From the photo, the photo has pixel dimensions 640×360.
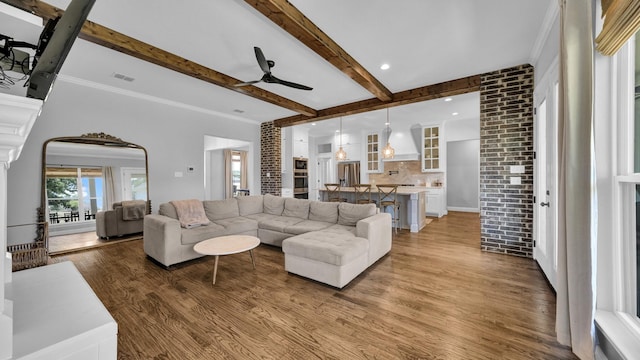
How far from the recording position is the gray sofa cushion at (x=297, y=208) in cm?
436

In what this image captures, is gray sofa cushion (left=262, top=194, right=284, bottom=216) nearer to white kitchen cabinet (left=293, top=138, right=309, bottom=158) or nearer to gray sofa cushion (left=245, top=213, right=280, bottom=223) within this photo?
gray sofa cushion (left=245, top=213, right=280, bottom=223)

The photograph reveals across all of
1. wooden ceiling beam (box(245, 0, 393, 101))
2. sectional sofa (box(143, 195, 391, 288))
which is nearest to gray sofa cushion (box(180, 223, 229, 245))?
sectional sofa (box(143, 195, 391, 288))

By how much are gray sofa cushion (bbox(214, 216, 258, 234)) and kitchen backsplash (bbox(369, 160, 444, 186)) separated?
5157mm

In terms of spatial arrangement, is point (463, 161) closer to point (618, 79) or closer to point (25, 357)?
point (618, 79)

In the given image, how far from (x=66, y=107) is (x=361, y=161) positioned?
7.03m

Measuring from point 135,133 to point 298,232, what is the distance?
3717mm

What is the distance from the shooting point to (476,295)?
2395 mm

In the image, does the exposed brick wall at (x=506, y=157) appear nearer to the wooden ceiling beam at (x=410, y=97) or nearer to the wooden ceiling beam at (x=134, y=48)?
the wooden ceiling beam at (x=410, y=97)

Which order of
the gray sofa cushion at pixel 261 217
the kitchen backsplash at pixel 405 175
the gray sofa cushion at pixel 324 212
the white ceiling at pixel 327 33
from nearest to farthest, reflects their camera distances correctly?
the white ceiling at pixel 327 33
the gray sofa cushion at pixel 324 212
the gray sofa cushion at pixel 261 217
the kitchen backsplash at pixel 405 175

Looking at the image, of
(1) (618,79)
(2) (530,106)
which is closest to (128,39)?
(1) (618,79)

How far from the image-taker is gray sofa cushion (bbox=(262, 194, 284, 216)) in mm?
4730

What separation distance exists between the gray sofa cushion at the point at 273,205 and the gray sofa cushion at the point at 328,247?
5.77 feet

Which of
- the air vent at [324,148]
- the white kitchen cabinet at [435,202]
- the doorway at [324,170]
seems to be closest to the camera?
the white kitchen cabinet at [435,202]

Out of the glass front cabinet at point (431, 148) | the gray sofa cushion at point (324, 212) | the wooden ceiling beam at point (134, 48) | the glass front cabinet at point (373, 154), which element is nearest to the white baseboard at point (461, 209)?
the glass front cabinet at point (431, 148)
